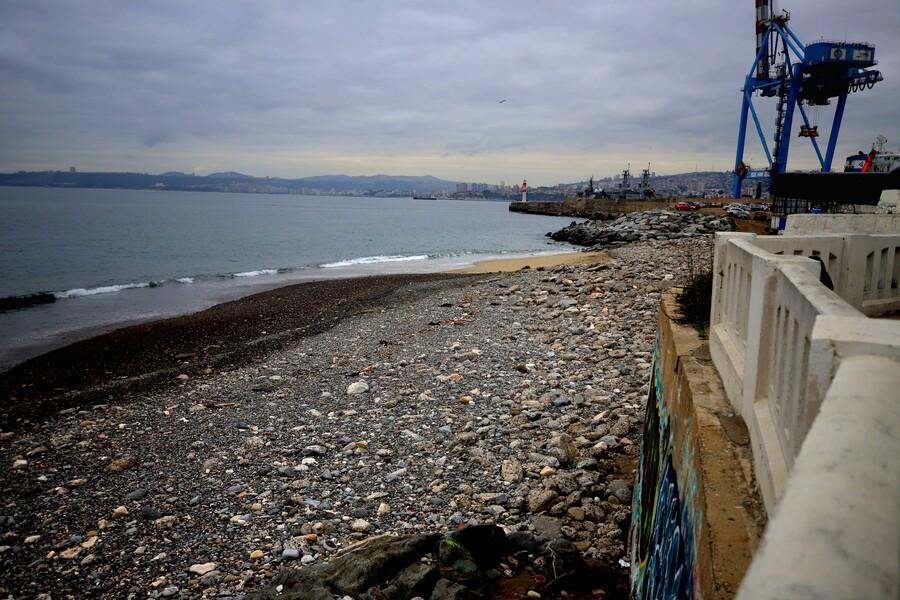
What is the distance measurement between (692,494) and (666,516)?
671mm

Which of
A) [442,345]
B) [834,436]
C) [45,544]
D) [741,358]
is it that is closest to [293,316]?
[442,345]

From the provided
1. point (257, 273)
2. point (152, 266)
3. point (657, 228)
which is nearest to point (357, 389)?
point (257, 273)

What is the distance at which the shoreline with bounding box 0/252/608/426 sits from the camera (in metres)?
10.7

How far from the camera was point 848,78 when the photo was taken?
46.9 meters

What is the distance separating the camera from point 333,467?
6645 millimetres

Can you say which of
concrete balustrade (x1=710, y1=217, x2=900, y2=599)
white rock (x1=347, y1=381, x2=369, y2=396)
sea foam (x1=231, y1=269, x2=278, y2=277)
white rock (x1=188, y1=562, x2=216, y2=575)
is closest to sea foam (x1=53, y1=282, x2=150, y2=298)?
sea foam (x1=231, y1=269, x2=278, y2=277)

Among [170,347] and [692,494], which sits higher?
[692,494]

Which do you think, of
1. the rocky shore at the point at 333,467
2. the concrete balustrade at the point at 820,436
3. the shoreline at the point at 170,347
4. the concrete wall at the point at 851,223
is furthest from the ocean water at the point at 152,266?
the concrete wall at the point at 851,223

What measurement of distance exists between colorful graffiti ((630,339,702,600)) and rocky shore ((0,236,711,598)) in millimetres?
540

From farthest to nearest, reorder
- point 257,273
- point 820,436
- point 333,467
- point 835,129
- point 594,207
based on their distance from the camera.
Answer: point 594,207, point 835,129, point 257,273, point 333,467, point 820,436

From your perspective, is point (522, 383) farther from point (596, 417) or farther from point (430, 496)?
point (430, 496)

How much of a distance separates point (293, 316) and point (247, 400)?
338 inches

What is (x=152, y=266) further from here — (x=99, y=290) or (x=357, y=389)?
(x=357, y=389)

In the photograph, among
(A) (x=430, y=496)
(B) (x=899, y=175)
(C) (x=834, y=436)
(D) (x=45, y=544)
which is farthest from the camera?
(A) (x=430, y=496)
